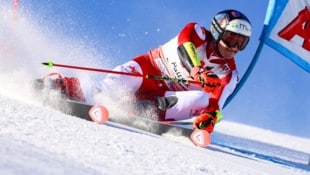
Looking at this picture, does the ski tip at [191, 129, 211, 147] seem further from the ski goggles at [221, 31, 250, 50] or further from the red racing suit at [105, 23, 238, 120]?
the ski goggles at [221, 31, 250, 50]

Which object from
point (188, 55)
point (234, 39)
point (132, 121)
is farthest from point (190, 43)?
point (132, 121)

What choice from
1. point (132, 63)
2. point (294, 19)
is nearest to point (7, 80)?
point (132, 63)

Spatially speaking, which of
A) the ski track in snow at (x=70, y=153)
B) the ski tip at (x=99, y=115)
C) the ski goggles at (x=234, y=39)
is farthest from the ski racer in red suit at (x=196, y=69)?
the ski track in snow at (x=70, y=153)

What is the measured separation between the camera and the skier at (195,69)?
5.34 meters

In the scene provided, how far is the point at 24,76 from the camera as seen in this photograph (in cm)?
528

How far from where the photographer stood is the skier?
534cm

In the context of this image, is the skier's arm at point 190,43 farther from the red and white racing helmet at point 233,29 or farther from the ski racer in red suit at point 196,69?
the red and white racing helmet at point 233,29

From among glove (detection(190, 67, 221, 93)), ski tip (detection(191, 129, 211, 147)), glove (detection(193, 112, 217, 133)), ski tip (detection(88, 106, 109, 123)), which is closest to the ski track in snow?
ski tip (detection(88, 106, 109, 123))

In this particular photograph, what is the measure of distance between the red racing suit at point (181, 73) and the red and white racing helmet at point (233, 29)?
0.67 ft

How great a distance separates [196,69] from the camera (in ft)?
17.4

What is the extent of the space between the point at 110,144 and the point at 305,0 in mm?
6576

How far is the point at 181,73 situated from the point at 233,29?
81 centimetres

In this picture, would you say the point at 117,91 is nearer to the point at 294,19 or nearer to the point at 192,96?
the point at 192,96

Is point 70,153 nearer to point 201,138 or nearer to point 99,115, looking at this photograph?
point 99,115
